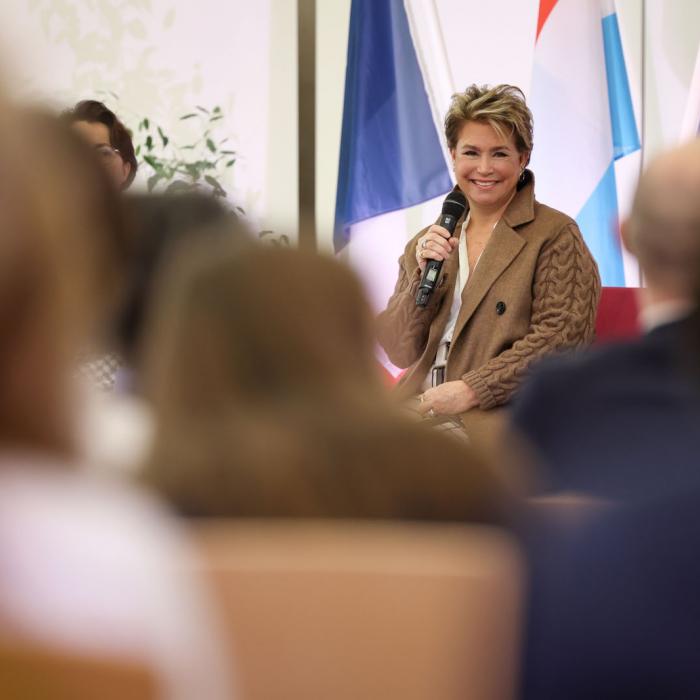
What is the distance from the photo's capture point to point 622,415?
1571mm

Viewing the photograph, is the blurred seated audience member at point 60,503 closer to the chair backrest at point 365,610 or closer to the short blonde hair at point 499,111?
the chair backrest at point 365,610

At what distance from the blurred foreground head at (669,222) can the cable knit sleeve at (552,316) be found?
53.6 inches

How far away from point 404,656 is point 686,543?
1.59 feet

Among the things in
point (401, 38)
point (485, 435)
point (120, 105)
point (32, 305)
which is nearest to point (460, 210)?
point (485, 435)

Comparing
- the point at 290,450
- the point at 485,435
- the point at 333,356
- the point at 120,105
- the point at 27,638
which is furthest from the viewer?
the point at 120,105

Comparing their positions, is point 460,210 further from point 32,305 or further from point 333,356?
point 32,305

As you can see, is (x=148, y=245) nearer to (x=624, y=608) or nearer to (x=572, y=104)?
(x=624, y=608)

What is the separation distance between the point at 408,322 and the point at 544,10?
2443mm

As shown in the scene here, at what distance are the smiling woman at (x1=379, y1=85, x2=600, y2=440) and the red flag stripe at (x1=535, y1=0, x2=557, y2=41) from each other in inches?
72.8

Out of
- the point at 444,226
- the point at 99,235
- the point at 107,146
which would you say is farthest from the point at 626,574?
the point at 444,226

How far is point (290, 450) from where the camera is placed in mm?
1071

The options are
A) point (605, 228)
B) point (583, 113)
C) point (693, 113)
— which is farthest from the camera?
point (583, 113)

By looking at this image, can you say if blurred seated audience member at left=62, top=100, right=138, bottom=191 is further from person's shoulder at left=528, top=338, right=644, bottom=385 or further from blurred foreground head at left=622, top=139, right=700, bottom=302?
person's shoulder at left=528, top=338, right=644, bottom=385

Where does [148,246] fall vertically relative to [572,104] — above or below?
below
